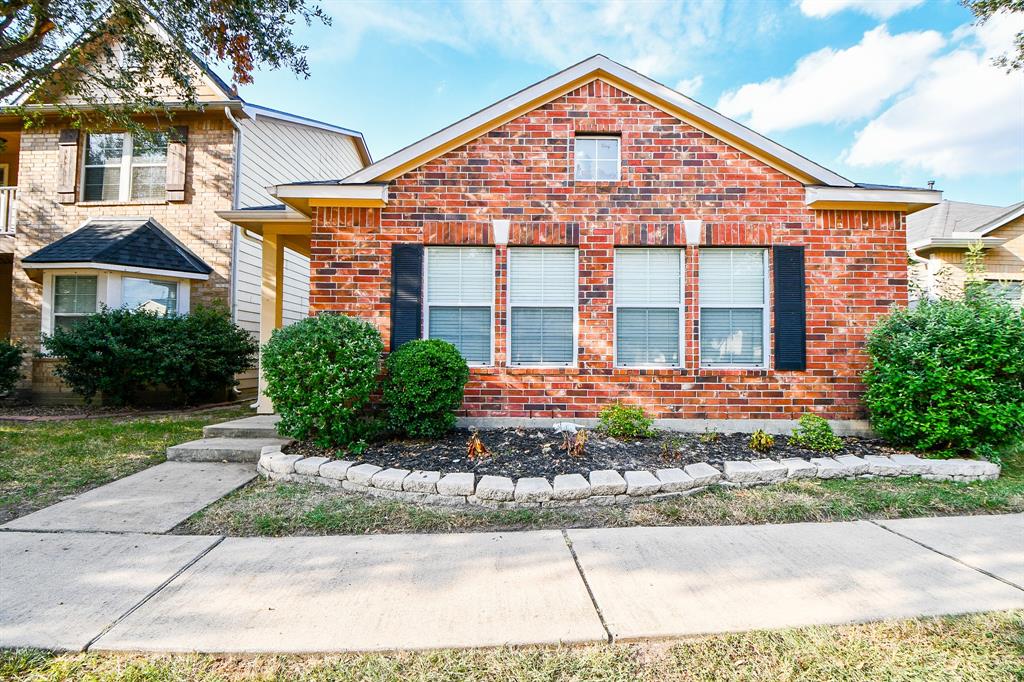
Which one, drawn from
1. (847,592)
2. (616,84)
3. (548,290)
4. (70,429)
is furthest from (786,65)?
(70,429)

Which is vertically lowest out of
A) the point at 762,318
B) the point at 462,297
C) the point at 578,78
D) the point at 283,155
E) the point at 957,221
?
the point at 762,318

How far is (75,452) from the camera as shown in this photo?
5.68 metres

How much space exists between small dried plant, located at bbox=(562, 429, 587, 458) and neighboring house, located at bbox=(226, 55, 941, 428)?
919 millimetres

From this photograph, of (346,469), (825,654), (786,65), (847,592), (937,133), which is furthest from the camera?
(937,133)

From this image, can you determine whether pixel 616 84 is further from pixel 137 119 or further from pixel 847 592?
pixel 137 119

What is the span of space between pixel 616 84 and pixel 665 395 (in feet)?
13.0

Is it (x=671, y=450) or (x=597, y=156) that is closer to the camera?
(x=671, y=450)

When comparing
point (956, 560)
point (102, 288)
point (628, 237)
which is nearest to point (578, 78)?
point (628, 237)

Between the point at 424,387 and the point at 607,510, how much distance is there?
2291 mm

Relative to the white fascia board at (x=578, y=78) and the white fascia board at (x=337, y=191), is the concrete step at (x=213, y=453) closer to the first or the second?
the white fascia board at (x=337, y=191)

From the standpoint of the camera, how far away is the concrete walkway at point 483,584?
7.31ft

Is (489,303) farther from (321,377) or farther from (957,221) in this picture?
(957,221)

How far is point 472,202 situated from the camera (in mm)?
6043

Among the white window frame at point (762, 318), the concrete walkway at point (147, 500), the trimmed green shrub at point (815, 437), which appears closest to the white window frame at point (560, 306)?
the white window frame at point (762, 318)
